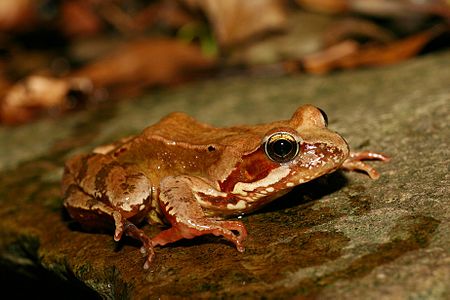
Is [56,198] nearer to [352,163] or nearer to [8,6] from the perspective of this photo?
[352,163]

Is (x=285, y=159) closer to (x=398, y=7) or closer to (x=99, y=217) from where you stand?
(x=99, y=217)

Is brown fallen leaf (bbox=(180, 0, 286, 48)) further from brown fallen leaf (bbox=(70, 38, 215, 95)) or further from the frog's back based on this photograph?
the frog's back

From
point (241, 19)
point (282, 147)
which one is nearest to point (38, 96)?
point (241, 19)

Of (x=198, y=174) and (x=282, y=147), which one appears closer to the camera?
(x=282, y=147)

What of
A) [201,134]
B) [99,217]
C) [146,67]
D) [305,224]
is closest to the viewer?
[305,224]

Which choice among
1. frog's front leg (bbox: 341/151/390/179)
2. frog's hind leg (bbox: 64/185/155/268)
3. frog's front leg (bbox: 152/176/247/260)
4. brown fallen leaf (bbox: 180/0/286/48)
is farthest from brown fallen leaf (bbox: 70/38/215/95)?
frog's front leg (bbox: 341/151/390/179)

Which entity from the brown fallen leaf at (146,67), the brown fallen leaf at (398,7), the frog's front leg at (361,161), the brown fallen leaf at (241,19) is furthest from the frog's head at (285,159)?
the brown fallen leaf at (241,19)
